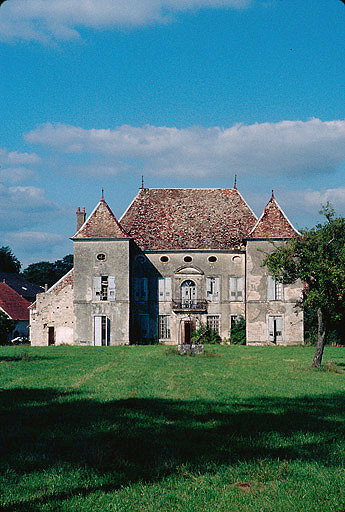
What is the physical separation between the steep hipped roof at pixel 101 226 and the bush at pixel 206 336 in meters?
8.78

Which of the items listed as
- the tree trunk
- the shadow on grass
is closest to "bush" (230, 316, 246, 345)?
the tree trunk

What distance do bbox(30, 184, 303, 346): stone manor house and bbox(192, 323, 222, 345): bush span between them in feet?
1.92

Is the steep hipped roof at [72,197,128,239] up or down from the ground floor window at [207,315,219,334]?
up

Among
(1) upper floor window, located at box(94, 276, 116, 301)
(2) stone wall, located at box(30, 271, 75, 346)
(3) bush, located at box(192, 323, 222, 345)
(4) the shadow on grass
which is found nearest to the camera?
(4) the shadow on grass

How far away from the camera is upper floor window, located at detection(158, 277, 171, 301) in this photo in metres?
42.4

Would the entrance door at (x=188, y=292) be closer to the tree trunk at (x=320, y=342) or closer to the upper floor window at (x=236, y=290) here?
the upper floor window at (x=236, y=290)

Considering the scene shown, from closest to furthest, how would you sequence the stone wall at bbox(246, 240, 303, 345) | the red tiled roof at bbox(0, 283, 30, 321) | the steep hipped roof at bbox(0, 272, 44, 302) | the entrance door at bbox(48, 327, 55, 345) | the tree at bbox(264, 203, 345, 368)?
the tree at bbox(264, 203, 345, 368)
the stone wall at bbox(246, 240, 303, 345)
the entrance door at bbox(48, 327, 55, 345)
the red tiled roof at bbox(0, 283, 30, 321)
the steep hipped roof at bbox(0, 272, 44, 302)

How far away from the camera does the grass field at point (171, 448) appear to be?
5.79 metres

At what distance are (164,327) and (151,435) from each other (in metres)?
34.0

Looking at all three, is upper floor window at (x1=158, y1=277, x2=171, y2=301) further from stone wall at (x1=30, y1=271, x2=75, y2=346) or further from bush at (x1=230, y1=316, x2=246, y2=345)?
stone wall at (x1=30, y1=271, x2=75, y2=346)

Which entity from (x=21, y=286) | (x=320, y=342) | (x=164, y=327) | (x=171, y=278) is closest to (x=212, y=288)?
(x=171, y=278)

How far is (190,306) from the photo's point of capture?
1660 inches

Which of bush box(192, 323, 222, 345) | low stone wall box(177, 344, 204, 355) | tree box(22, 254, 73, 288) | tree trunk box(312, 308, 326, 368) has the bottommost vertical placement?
bush box(192, 323, 222, 345)

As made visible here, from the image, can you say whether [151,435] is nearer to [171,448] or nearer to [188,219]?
[171,448]
